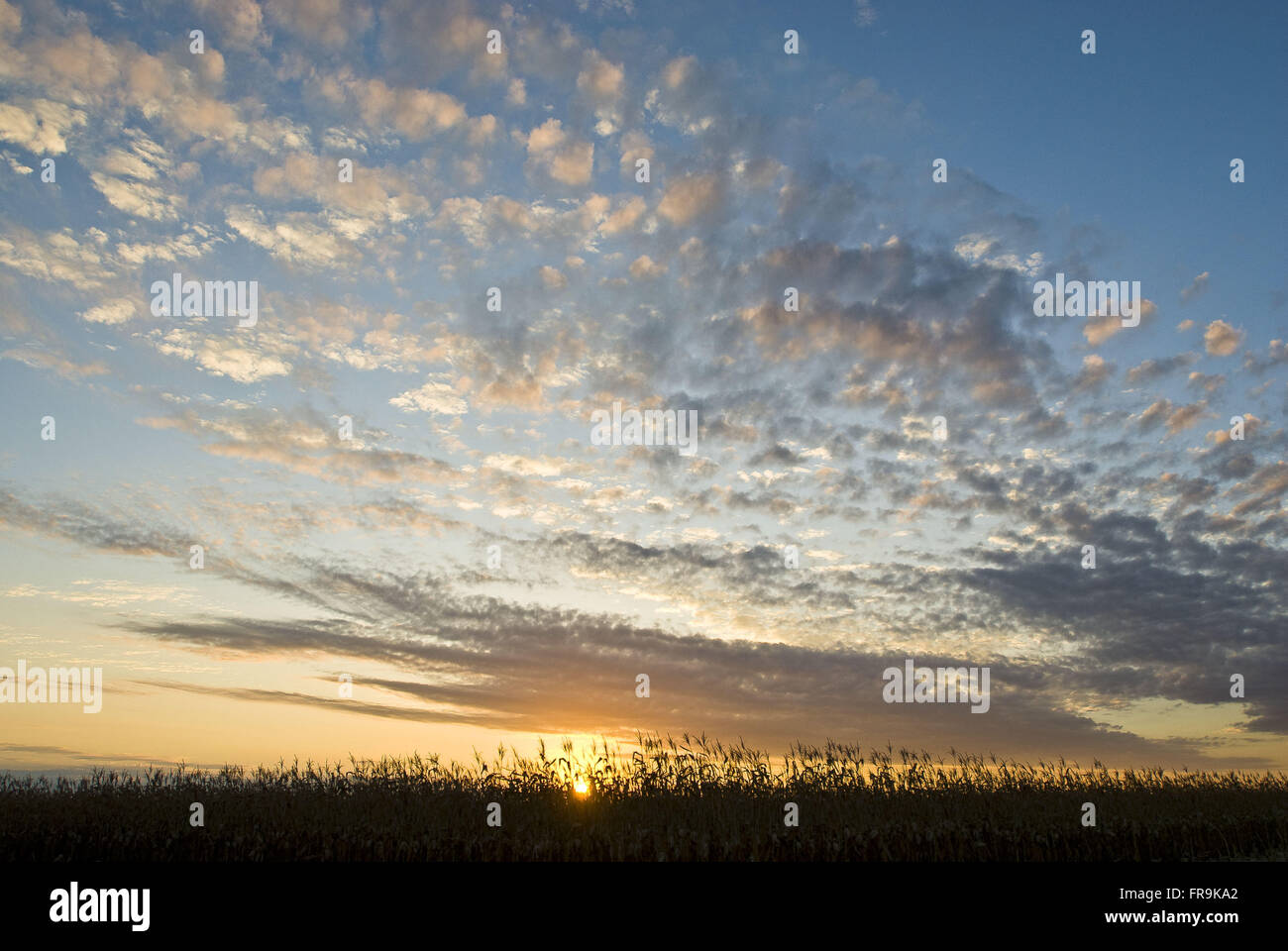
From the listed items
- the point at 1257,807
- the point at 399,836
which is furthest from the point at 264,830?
the point at 1257,807

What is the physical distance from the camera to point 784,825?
22078mm

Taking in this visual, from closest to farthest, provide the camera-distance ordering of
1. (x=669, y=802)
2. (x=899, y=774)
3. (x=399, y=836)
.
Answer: (x=399, y=836) → (x=669, y=802) → (x=899, y=774)
